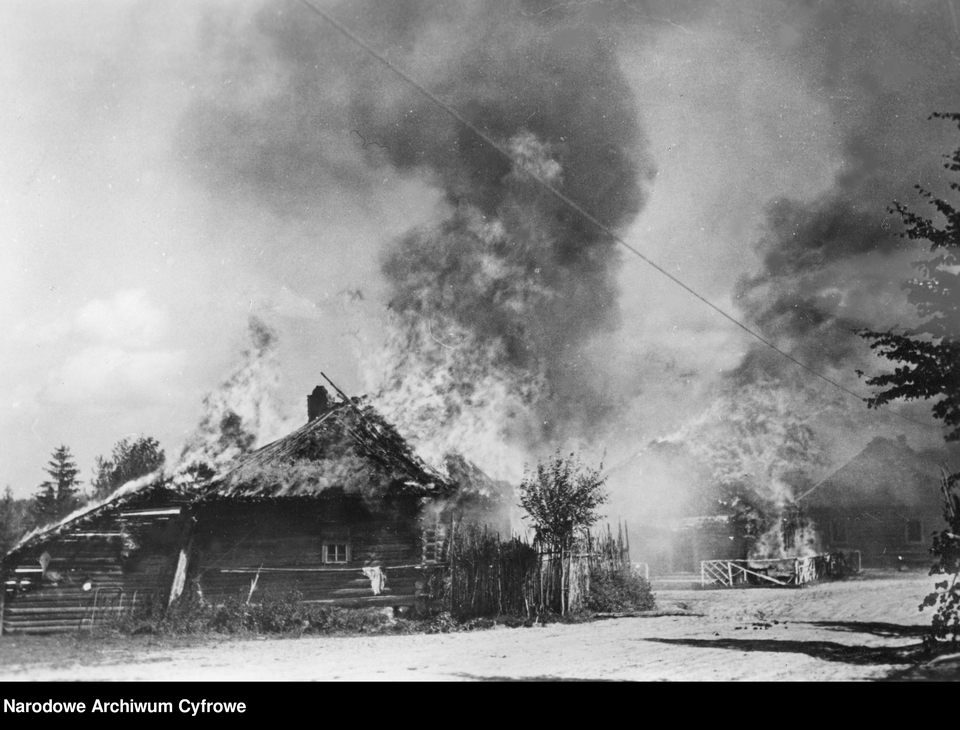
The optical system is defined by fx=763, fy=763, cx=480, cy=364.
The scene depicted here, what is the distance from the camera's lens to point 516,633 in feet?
25.3

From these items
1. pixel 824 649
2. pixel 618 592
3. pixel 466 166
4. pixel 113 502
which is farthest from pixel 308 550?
pixel 824 649

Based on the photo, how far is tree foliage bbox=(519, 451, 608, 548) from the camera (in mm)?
7898

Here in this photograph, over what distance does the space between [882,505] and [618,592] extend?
3286 mm

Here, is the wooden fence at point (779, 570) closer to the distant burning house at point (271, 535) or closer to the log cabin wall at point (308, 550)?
the distant burning house at point (271, 535)

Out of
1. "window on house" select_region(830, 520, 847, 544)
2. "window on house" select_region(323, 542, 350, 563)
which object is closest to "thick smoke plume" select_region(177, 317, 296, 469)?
"window on house" select_region(323, 542, 350, 563)

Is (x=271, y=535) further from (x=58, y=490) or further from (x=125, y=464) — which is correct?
(x=58, y=490)

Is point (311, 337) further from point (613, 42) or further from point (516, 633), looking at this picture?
point (613, 42)

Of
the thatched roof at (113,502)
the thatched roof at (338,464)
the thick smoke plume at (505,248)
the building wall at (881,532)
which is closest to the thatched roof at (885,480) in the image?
the building wall at (881,532)

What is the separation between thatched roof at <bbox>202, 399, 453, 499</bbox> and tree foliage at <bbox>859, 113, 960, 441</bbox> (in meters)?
4.84

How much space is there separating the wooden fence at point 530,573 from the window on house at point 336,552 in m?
1.16

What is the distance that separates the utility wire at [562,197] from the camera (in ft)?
25.1
